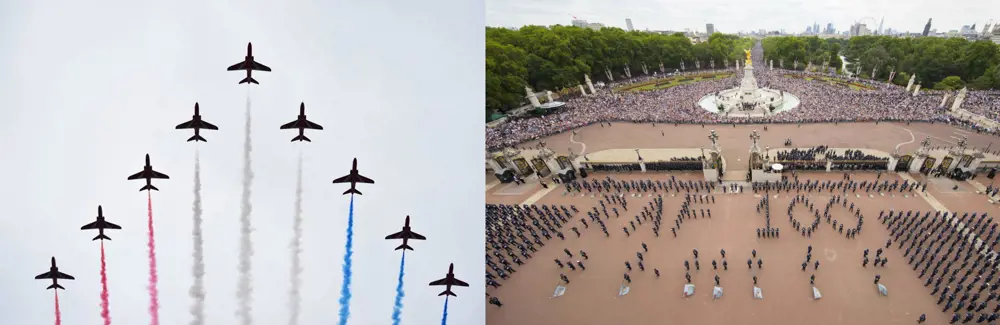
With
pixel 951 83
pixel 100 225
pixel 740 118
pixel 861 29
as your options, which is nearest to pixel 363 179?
pixel 100 225

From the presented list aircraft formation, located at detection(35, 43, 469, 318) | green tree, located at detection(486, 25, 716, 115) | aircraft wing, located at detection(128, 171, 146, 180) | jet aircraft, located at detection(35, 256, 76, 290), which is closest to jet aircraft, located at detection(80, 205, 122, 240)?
aircraft formation, located at detection(35, 43, 469, 318)

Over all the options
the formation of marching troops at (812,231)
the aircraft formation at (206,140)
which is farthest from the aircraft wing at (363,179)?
the formation of marching troops at (812,231)

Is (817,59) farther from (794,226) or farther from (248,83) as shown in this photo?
(248,83)

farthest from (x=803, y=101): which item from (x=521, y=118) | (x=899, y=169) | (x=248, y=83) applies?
(x=248, y=83)

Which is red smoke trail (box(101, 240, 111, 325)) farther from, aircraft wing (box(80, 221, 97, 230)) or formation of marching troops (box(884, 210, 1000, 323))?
formation of marching troops (box(884, 210, 1000, 323))

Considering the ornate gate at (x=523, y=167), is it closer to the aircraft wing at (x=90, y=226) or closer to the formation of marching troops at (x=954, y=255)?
the formation of marching troops at (x=954, y=255)
